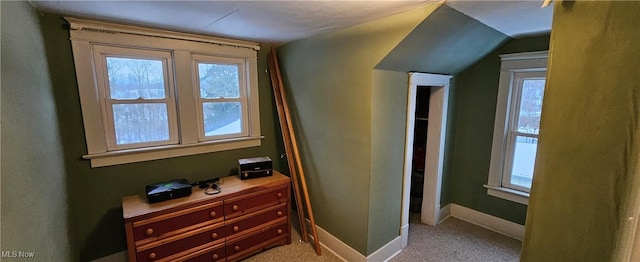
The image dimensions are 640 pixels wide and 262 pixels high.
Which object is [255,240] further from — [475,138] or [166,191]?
[475,138]

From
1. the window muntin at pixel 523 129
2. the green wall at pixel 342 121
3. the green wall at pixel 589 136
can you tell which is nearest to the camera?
the green wall at pixel 589 136

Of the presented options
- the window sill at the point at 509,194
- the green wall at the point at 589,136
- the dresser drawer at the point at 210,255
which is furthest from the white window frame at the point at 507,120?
the dresser drawer at the point at 210,255

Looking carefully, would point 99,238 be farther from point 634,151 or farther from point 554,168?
point 634,151

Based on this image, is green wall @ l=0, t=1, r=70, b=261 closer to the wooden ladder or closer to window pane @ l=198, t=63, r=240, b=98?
window pane @ l=198, t=63, r=240, b=98

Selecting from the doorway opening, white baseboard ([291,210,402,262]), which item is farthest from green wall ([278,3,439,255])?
the doorway opening

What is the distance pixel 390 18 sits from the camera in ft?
5.56

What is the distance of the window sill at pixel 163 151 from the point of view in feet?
6.82

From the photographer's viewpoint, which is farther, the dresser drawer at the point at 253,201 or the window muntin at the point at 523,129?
the window muntin at the point at 523,129

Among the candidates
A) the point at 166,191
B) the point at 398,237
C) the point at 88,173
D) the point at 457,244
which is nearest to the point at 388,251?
the point at 398,237

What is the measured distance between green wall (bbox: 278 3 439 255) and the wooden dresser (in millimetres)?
442

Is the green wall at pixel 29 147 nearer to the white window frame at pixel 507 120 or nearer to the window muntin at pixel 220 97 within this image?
the window muntin at pixel 220 97

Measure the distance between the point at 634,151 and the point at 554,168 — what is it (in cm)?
15

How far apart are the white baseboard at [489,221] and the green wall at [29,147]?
3.66 meters

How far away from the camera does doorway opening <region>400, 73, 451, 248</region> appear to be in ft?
8.04
